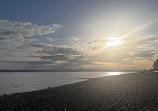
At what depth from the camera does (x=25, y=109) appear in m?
24.7

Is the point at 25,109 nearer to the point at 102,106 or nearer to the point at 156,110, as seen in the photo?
the point at 102,106

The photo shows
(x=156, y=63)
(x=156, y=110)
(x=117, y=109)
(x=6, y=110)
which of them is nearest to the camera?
(x=156, y=110)

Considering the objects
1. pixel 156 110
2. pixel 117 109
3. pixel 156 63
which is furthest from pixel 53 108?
pixel 156 63

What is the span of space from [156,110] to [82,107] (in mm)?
9116

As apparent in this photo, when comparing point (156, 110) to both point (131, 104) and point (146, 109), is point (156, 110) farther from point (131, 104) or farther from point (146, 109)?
point (131, 104)

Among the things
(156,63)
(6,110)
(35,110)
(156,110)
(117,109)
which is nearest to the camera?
(156,110)

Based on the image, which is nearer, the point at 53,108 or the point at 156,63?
the point at 53,108

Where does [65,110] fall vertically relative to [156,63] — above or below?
below

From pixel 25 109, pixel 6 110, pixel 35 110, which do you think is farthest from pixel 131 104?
pixel 6 110

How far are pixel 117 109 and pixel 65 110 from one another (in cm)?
652

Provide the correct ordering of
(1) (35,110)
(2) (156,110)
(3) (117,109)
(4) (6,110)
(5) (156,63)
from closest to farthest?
1. (2) (156,110)
2. (3) (117,109)
3. (1) (35,110)
4. (4) (6,110)
5. (5) (156,63)

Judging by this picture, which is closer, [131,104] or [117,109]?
[117,109]

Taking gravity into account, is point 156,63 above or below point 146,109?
above

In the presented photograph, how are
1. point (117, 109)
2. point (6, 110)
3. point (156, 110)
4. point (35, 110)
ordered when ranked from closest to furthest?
1. point (156, 110)
2. point (117, 109)
3. point (35, 110)
4. point (6, 110)
